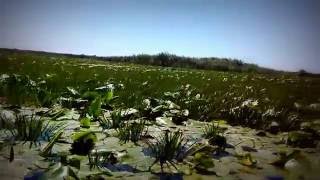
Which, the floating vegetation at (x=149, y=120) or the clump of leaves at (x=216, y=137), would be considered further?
the clump of leaves at (x=216, y=137)

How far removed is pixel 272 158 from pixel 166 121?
0.75 meters

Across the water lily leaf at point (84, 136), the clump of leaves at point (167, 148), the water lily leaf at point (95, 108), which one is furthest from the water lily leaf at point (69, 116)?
the clump of leaves at point (167, 148)

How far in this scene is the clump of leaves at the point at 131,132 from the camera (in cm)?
254

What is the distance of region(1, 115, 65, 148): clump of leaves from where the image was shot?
2465mm

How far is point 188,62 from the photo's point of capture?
2762mm

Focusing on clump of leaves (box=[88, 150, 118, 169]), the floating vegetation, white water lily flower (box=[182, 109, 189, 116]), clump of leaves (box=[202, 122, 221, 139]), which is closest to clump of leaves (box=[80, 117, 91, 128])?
the floating vegetation

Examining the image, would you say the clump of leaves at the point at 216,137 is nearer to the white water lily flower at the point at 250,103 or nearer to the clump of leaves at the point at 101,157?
the white water lily flower at the point at 250,103

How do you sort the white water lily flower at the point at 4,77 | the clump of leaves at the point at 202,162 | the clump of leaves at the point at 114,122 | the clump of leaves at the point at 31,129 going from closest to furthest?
the clump of leaves at the point at 202,162 → the clump of leaves at the point at 31,129 → the clump of leaves at the point at 114,122 → the white water lily flower at the point at 4,77

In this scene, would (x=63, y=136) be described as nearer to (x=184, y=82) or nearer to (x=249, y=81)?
(x=184, y=82)

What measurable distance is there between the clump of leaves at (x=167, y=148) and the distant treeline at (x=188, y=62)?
0.56 m

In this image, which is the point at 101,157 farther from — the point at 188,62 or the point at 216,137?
the point at 188,62

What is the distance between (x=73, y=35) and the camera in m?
2.79

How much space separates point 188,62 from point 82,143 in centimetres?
93

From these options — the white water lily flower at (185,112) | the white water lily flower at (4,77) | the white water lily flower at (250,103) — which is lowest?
the white water lily flower at (185,112)
